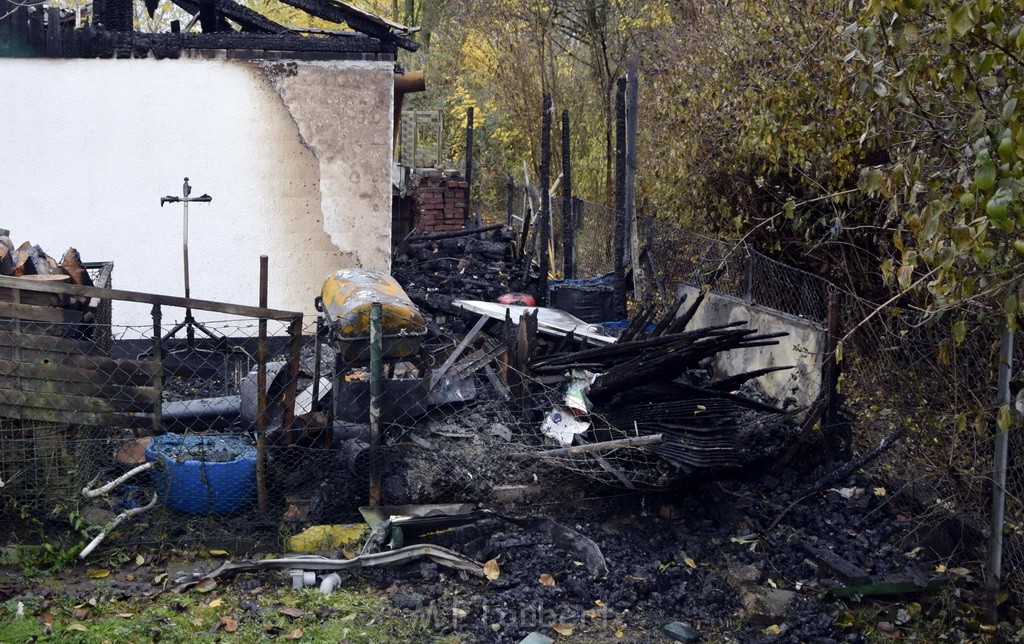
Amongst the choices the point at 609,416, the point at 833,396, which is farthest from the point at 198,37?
the point at 833,396

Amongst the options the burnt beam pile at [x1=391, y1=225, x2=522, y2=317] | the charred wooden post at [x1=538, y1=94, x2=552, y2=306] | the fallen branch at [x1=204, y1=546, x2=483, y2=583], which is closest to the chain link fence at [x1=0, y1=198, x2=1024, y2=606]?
the fallen branch at [x1=204, y1=546, x2=483, y2=583]

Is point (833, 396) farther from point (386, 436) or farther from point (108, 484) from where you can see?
point (108, 484)

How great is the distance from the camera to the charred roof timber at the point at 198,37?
1005cm

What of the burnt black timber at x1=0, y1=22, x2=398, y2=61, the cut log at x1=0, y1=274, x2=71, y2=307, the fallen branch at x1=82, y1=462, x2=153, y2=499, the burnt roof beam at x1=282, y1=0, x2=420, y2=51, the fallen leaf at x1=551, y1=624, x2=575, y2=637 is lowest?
the fallen leaf at x1=551, y1=624, x2=575, y2=637

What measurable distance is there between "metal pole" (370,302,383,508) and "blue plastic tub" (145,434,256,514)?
0.73 metres

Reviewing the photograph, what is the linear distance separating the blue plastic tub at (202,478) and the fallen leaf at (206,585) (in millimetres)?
610

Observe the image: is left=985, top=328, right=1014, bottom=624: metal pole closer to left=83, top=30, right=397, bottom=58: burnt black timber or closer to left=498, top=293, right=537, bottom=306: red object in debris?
left=498, top=293, right=537, bottom=306: red object in debris

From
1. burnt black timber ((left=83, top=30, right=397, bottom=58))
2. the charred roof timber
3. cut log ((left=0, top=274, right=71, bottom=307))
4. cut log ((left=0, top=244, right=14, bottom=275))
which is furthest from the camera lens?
burnt black timber ((left=83, top=30, right=397, bottom=58))

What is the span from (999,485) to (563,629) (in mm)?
2289

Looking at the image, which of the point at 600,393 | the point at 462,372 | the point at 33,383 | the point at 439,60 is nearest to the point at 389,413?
the point at 462,372

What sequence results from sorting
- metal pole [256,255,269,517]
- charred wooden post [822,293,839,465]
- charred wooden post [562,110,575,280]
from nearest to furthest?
metal pole [256,255,269,517], charred wooden post [822,293,839,465], charred wooden post [562,110,575,280]

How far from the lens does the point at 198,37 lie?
10367mm

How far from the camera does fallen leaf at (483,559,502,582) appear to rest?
17.0 ft

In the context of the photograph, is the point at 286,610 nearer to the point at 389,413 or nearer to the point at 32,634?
the point at 32,634
